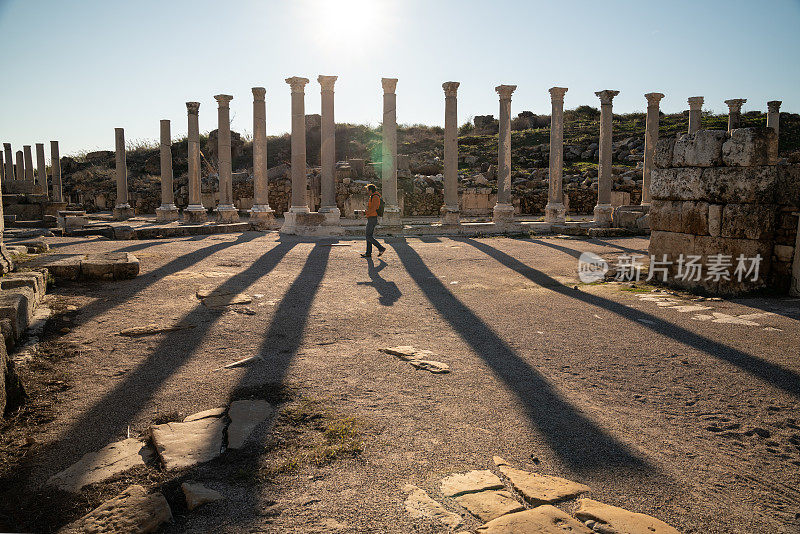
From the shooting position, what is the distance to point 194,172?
22.3 meters

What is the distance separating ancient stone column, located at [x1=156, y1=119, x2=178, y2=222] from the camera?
22984mm

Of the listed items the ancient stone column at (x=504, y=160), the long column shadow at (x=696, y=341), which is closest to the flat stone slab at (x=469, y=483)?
the long column shadow at (x=696, y=341)

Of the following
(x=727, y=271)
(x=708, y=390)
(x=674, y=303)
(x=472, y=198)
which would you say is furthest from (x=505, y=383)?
(x=472, y=198)

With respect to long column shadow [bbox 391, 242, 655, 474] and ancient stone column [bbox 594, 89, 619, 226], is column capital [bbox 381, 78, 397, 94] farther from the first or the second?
long column shadow [bbox 391, 242, 655, 474]

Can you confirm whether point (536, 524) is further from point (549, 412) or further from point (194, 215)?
point (194, 215)

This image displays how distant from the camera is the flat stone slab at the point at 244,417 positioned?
3.54m

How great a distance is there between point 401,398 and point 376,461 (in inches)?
39.2

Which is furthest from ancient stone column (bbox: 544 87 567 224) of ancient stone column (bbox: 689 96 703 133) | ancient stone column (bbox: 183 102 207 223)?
ancient stone column (bbox: 183 102 207 223)

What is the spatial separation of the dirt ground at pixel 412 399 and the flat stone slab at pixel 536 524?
150 millimetres

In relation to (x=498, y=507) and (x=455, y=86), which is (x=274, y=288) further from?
(x=455, y=86)

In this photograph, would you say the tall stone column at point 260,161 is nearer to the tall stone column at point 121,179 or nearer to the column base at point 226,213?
the column base at point 226,213

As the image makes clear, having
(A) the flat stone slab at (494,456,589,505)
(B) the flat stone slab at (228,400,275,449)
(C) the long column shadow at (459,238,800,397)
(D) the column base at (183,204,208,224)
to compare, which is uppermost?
(D) the column base at (183,204,208,224)

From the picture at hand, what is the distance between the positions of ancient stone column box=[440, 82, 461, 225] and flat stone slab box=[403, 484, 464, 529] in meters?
15.7

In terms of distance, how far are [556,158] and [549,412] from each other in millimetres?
16775
